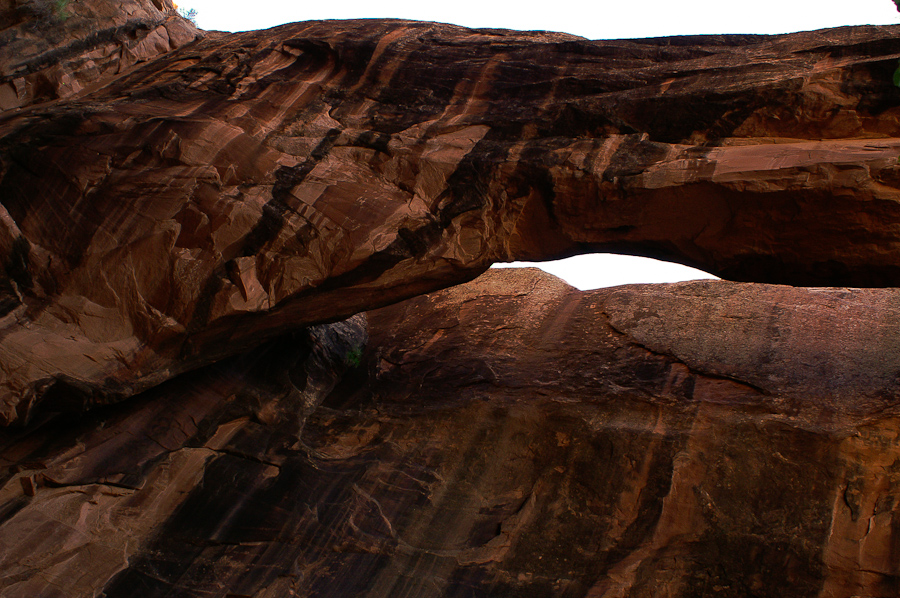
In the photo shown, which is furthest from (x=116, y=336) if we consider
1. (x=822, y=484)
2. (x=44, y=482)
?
(x=822, y=484)

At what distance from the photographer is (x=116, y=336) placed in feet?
25.8

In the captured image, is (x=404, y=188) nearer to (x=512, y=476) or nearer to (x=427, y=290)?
(x=427, y=290)

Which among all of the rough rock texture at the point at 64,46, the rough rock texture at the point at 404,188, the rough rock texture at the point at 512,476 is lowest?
the rough rock texture at the point at 512,476

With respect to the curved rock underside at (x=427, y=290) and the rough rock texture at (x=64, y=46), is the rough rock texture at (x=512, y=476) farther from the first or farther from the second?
the rough rock texture at (x=64, y=46)

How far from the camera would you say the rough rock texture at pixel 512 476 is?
23.6 ft

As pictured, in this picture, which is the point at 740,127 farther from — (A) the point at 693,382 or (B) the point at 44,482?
(B) the point at 44,482

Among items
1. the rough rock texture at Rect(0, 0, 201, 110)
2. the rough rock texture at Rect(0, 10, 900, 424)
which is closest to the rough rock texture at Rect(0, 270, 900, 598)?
the rough rock texture at Rect(0, 10, 900, 424)

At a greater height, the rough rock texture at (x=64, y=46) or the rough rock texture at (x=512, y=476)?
the rough rock texture at (x=64, y=46)

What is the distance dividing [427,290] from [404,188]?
1.55 metres

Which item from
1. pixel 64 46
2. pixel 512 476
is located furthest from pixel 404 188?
pixel 64 46

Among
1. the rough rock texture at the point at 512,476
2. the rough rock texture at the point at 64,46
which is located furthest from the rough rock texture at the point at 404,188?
the rough rock texture at the point at 512,476

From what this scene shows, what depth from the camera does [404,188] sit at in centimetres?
846

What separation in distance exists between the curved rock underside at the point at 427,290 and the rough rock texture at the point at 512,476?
4cm

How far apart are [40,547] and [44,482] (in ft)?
2.72
